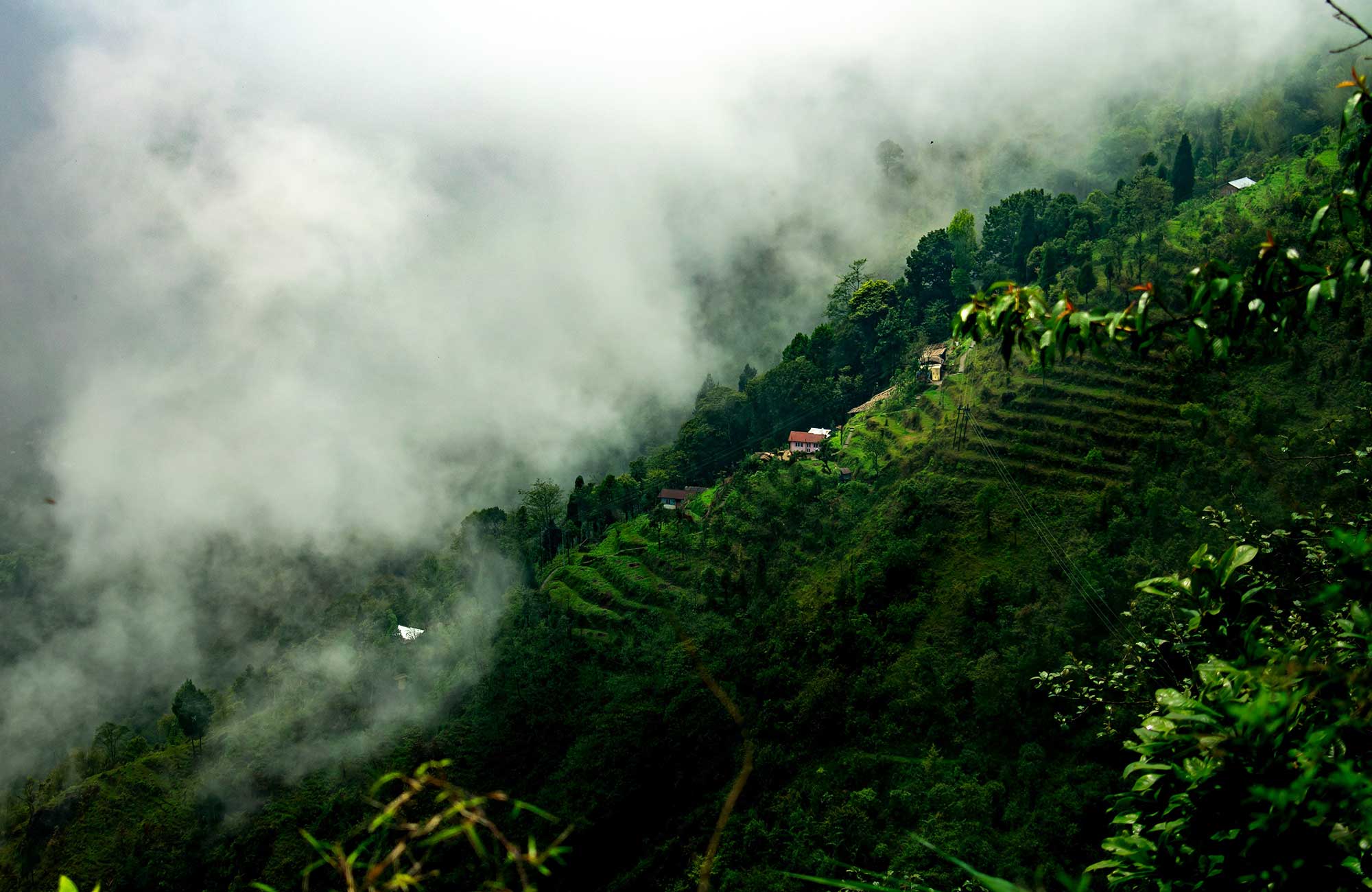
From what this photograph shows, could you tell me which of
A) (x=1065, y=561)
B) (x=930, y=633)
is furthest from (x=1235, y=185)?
(x=930, y=633)

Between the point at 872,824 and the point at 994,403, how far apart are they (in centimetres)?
1955

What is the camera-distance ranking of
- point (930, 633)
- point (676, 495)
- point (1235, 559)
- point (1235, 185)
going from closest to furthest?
1. point (1235, 559)
2. point (930, 633)
3. point (1235, 185)
4. point (676, 495)

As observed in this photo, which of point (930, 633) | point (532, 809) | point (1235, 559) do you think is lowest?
point (532, 809)

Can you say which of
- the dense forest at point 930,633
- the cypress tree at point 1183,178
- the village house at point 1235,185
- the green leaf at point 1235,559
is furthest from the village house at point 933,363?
the green leaf at point 1235,559

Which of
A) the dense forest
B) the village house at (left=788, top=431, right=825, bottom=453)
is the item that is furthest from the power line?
the village house at (left=788, top=431, right=825, bottom=453)

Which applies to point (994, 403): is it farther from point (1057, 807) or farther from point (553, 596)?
point (553, 596)

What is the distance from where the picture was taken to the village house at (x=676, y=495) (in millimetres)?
54469

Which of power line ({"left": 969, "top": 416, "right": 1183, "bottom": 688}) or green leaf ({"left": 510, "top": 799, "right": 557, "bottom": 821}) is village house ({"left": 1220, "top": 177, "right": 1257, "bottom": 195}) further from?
green leaf ({"left": 510, "top": 799, "right": 557, "bottom": 821})

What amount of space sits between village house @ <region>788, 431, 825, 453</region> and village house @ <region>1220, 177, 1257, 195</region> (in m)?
26.6

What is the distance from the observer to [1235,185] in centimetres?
5134

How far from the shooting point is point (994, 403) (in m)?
38.0

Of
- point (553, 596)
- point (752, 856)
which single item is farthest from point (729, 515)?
point (752, 856)

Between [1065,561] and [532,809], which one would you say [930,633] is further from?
[532,809]

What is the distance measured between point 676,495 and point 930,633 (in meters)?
26.2
